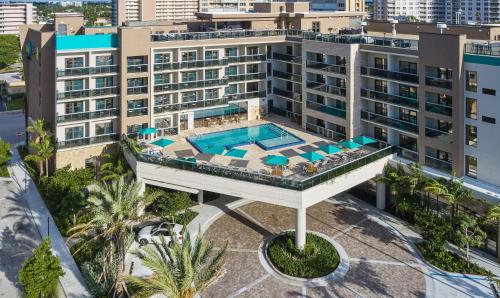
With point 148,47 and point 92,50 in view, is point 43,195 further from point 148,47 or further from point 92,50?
point 148,47

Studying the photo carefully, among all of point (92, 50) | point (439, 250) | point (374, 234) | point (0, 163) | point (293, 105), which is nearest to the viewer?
point (439, 250)

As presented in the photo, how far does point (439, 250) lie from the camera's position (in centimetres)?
3141

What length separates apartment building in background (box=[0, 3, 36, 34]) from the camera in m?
176

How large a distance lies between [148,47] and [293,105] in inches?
661

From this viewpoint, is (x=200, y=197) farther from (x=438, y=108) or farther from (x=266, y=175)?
(x=438, y=108)

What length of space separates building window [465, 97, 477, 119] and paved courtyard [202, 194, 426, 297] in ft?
32.7

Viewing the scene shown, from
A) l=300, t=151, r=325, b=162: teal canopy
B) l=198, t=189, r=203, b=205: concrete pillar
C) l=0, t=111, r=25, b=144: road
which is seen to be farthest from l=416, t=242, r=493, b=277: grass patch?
l=0, t=111, r=25, b=144: road

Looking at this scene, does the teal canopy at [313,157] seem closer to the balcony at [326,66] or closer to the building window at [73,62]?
the balcony at [326,66]

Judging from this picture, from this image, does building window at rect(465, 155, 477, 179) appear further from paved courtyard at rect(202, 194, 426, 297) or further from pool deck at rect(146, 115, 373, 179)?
pool deck at rect(146, 115, 373, 179)

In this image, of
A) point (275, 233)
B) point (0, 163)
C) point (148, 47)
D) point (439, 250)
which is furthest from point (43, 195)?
point (439, 250)

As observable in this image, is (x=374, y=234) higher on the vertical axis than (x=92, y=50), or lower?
lower

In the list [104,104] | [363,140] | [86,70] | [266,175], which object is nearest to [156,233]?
Result: [266,175]

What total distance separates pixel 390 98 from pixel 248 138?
1335cm

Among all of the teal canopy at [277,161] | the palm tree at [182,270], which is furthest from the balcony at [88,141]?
the palm tree at [182,270]
